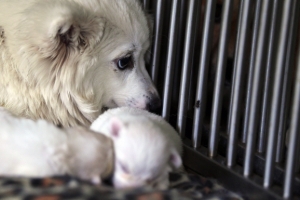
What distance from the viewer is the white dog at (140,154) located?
1178mm

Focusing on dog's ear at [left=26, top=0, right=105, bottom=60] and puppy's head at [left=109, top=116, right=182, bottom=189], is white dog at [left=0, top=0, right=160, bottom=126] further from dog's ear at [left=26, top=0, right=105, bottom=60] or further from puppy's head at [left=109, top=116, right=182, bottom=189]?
puppy's head at [left=109, top=116, right=182, bottom=189]

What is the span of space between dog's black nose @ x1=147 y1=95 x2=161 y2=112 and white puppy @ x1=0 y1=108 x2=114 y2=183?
1.55 ft

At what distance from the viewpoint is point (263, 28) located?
131 centimetres

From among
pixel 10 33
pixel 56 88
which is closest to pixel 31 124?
pixel 56 88

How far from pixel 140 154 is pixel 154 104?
0.52 m

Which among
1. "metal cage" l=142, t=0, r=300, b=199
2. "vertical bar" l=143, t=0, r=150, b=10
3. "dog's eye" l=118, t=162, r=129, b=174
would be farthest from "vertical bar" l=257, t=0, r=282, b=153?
"vertical bar" l=143, t=0, r=150, b=10

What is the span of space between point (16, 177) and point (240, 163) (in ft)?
2.48

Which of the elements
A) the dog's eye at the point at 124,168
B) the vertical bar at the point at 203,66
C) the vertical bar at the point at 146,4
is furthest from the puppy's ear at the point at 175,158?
the vertical bar at the point at 146,4

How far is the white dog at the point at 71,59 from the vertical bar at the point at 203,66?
208mm

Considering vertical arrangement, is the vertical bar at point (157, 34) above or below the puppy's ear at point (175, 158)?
above

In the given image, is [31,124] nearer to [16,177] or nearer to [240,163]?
[16,177]

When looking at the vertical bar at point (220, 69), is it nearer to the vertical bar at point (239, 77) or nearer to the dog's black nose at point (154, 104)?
the vertical bar at point (239, 77)

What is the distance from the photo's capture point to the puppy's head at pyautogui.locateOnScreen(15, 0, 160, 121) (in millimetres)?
1513

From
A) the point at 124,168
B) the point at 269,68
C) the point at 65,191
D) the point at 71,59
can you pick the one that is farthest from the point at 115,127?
the point at 269,68
